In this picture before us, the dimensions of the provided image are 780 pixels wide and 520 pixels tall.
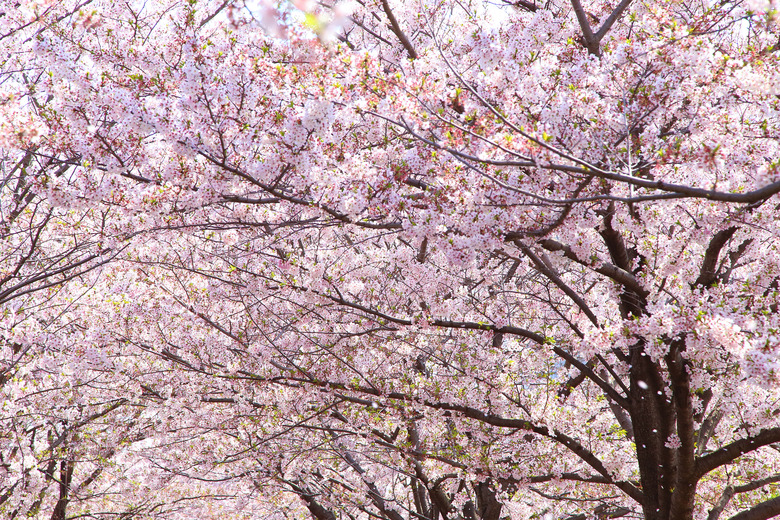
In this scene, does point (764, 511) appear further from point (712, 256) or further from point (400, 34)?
point (400, 34)

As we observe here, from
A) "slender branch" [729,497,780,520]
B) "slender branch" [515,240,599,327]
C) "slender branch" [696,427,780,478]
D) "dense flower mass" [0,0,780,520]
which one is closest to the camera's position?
"dense flower mass" [0,0,780,520]

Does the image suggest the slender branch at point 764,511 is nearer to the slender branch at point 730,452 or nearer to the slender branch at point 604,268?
the slender branch at point 730,452

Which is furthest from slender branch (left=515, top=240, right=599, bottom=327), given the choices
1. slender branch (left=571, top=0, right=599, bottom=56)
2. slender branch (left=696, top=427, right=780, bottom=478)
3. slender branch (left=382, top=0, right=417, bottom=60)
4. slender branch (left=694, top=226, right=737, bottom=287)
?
slender branch (left=382, top=0, right=417, bottom=60)

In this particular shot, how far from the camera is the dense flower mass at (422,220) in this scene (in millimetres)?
4441

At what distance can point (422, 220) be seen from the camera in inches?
177

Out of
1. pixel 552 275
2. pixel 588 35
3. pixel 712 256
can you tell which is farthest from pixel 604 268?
pixel 588 35

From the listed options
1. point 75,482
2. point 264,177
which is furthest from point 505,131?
point 75,482

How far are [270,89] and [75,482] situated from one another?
12207 mm

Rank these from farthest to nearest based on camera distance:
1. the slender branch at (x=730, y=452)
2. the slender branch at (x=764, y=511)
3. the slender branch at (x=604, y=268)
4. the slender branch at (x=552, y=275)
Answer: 1. the slender branch at (x=764, y=511)
2. the slender branch at (x=730, y=452)
3. the slender branch at (x=604, y=268)
4. the slender branch at (x=552, y=275)

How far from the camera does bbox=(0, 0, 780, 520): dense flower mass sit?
14.6ft

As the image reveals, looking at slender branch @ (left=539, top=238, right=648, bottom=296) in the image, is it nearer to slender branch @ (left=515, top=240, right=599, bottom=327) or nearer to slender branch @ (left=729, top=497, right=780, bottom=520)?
slender branch @ (left=515, top=240, right=599, bottom=327)

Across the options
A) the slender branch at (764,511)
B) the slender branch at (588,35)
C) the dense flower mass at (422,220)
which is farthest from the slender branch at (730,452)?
the slender branch at (588,35)

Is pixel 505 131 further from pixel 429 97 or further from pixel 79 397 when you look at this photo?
pixel 79 397

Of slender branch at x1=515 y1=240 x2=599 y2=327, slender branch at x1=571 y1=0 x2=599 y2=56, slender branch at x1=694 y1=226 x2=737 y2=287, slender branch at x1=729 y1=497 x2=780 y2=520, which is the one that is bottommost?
slender branch at x1=729 y1=497 x2=780 y2=520
